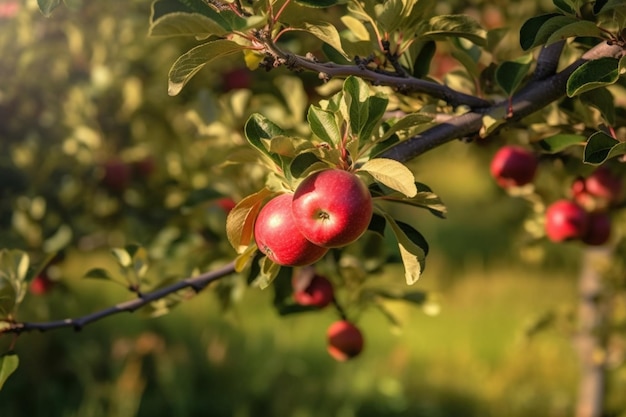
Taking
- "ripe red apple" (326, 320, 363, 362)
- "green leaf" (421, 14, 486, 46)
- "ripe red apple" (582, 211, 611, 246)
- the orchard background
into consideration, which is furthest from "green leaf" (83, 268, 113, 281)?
"ripe red apple" (582, 211, 611, 246)

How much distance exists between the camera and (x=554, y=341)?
4461 mm

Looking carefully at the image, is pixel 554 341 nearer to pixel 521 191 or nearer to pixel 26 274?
pixel 521 191

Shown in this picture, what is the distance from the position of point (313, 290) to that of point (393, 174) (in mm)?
775

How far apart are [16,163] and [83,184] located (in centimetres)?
26

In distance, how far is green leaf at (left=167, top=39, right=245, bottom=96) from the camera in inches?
39.9

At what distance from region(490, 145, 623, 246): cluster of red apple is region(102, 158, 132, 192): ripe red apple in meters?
1.27

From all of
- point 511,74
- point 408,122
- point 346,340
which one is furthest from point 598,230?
point 408,122

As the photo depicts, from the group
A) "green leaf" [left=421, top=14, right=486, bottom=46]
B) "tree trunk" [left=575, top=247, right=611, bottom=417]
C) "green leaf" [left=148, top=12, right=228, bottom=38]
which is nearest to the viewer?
"green leaf" [left=148, top=12, right=228, bottom=38]

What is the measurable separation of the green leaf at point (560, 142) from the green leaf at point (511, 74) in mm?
144

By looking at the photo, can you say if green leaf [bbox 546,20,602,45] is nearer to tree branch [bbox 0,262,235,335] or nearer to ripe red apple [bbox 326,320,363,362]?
tree branch [bbox 0,262,235,335]

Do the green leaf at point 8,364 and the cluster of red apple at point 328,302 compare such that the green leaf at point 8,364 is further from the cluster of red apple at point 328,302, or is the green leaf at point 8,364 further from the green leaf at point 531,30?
the green leaf at point 531,30

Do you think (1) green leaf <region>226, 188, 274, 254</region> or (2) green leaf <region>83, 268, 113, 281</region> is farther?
(2) green leaf <region>83, 268, 113, 281</region>

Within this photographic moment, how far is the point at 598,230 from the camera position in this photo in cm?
199

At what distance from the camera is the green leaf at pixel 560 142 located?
1.32 m
